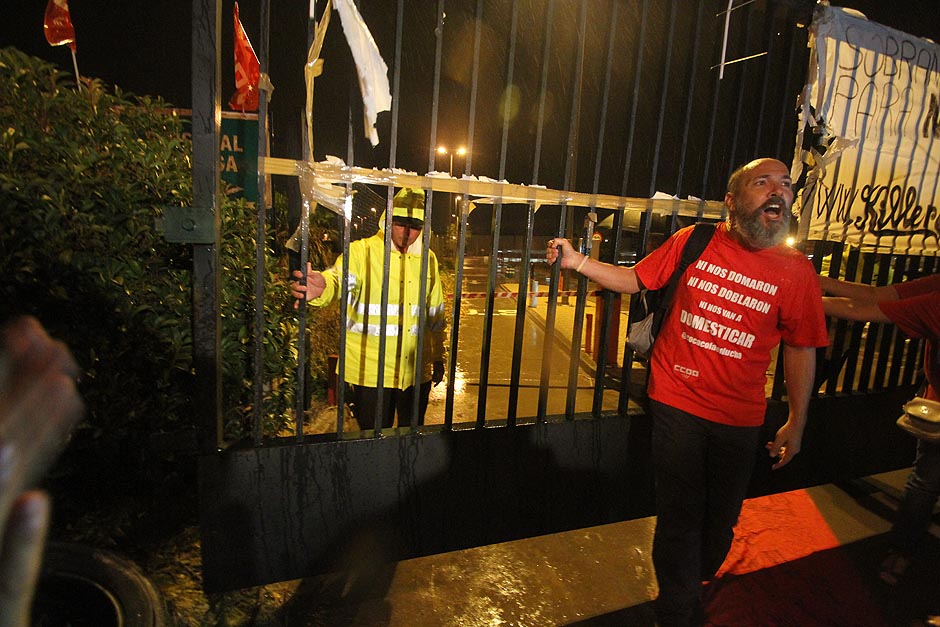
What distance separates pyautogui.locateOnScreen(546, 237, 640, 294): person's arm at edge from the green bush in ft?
5.60

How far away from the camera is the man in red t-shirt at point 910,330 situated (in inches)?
115

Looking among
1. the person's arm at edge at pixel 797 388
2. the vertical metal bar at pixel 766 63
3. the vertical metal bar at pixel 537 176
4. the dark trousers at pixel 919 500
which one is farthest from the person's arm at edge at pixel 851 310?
the vertical metal bar at pixel 537 176

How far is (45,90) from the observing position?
2.54 metres

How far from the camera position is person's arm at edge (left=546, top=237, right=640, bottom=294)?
2586 mm

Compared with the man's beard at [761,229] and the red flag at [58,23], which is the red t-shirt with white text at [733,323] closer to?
the man's beard at [761,229]

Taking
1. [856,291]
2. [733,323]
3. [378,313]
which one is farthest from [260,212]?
[856,291]

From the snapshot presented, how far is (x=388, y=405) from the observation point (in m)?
3.52

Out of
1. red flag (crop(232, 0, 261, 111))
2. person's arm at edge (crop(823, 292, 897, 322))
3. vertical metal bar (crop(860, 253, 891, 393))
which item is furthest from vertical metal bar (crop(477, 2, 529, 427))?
red flag (crop(232, 0, 261, 111))

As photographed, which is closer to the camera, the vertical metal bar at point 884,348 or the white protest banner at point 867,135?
the white protest banner at point 867,135

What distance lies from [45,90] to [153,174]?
65cm

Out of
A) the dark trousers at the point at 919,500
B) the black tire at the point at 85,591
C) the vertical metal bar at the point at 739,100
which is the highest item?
the vertical metal bar at the point at 739,100

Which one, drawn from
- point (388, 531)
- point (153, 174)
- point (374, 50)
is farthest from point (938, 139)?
point (153, 174)

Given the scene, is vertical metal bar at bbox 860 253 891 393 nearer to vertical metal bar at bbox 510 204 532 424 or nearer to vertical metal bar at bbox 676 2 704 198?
vertical metal bar at bbox 676 2 704 198

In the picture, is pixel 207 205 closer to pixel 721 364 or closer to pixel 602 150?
pixel 602 150
